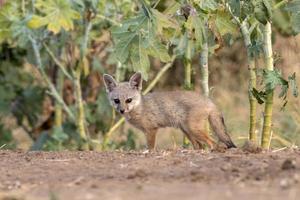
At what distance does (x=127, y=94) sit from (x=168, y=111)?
753 mm

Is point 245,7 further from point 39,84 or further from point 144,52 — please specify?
point 39,84

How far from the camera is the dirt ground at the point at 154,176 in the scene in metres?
5.66

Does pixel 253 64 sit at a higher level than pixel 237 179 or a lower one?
higher

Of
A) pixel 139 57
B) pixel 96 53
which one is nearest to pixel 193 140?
pixel 139 57

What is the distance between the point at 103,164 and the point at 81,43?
4.24 m

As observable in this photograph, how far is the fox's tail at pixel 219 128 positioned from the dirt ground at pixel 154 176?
0.89m

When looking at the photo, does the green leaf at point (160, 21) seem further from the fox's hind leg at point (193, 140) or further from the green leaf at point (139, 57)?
the fox's hind leg at point (193, 140)

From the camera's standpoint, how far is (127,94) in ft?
33.4

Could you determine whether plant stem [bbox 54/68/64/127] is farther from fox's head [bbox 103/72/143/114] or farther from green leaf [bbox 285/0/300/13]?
green leaf [bbox 285/0/300/13]

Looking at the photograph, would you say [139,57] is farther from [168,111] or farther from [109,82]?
[109,82]

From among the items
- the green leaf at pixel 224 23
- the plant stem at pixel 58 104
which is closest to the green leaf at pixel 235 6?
the green leaf at pixel 224 23

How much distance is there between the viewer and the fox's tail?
917 cm

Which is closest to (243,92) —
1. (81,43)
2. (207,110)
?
(81,43)

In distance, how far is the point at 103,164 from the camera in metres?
7.43
